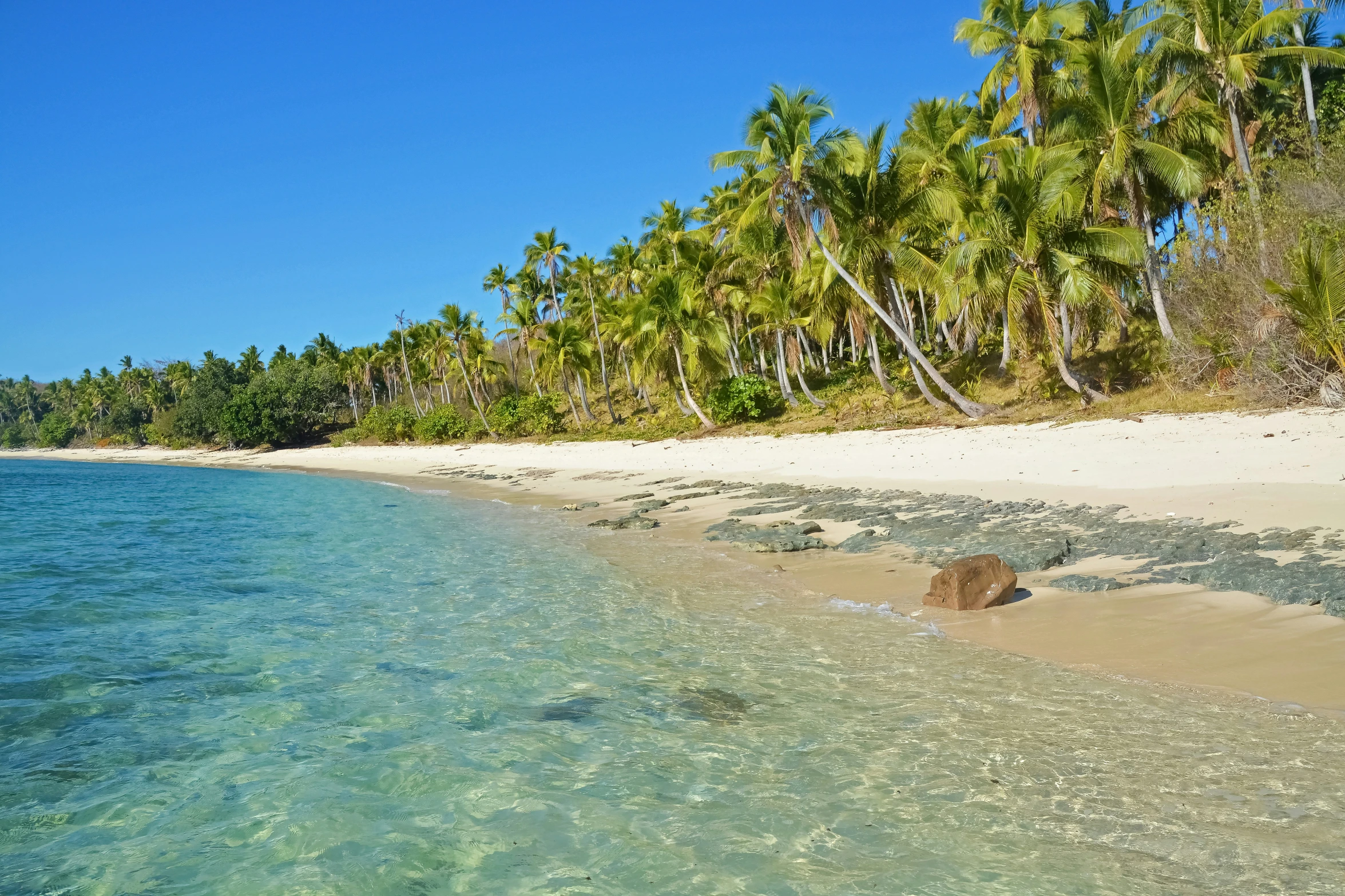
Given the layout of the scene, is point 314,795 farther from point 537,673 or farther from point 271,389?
point 271,389

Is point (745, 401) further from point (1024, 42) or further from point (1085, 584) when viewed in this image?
point (1085, 584)

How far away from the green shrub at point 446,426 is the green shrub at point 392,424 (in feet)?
10.4

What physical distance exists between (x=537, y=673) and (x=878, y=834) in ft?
11.6

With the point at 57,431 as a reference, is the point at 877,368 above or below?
below

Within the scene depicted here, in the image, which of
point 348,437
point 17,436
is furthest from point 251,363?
point 17,436

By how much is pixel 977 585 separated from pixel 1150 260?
19.0 meters

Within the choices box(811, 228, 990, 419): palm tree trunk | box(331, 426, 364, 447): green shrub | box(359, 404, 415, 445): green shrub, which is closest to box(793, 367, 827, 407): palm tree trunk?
box(811, 228, 990, 419): palm tree trunk

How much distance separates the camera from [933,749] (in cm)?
473

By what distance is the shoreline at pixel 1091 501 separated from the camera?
582 cm

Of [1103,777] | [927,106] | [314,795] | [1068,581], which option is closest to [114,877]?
[314,795]

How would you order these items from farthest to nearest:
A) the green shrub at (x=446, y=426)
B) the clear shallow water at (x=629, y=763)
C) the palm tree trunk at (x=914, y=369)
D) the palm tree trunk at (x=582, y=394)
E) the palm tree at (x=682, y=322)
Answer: the green shrub at (x=446, y=426) → the palm tree trunk at (x=582, y=394) → the palm tree at (x=682, y=322) → the palm tree trunk at (x=914, y=369) → the clear shallow water at (x=629, y=763)

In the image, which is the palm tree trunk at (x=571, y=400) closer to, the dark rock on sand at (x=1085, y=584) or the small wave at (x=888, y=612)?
the small wave at (x=888, y=612)

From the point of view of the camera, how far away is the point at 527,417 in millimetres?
48312

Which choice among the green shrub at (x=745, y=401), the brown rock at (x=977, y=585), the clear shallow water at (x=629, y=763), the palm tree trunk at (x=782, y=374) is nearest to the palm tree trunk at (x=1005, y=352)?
the palm tree trunk at (x=782, y=374)
